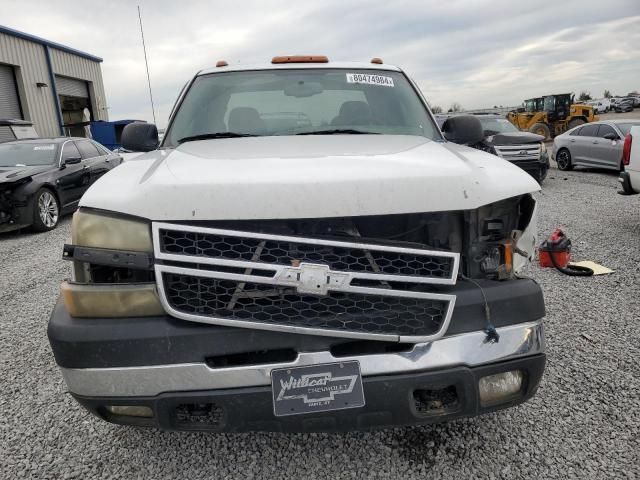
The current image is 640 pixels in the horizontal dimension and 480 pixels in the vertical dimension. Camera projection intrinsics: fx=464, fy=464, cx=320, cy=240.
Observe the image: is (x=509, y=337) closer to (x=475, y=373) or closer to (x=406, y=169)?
(x=475, y=373)

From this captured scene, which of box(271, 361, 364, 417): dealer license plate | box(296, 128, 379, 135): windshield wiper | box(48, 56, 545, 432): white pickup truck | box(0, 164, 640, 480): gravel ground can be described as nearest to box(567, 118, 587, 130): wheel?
box(0, 164, 640, 480): gravel ground

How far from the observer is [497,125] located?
12367mm

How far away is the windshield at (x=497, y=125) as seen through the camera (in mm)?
12039

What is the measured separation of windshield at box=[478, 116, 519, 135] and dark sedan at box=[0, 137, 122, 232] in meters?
9.28

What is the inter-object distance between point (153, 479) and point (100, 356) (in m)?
0.73

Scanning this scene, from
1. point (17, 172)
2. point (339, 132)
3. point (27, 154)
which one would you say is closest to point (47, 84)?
point (27, 154)

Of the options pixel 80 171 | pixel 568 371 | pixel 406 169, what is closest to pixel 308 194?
pixel 406 169

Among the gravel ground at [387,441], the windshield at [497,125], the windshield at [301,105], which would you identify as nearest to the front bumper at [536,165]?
the windshield at [497,125]

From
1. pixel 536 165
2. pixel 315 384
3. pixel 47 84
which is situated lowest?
pixel 536 165

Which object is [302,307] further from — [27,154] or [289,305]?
[27,154]

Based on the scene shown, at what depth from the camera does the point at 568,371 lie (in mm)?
2746

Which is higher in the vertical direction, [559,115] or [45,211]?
[559,115]

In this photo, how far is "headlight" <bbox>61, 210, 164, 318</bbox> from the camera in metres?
1.58

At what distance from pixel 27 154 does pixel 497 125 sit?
10809 millimetres
